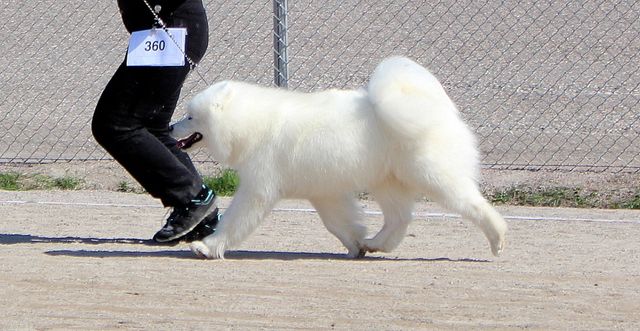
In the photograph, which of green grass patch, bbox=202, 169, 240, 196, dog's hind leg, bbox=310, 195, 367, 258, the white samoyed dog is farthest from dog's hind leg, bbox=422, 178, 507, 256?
green grass patch, bbox=202, 169, 240, 196

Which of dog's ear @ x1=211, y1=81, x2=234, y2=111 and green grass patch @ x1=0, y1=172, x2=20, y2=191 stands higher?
dog's ear @ x1=211, y1=81, x2=234, y2=111

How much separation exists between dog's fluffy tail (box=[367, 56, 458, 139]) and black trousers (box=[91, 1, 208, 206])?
1116mm

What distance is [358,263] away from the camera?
6.56 m

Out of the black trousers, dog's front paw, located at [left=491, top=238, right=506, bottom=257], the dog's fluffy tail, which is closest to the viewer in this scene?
the dog's fluffy tail

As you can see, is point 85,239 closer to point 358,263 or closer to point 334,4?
point 358,263

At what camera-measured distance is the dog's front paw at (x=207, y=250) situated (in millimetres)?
6598

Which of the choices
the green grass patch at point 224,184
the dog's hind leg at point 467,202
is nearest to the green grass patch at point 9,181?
the green grass patch at point 224,184

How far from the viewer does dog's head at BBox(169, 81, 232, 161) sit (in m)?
6.52

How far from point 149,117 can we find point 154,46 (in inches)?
17.9

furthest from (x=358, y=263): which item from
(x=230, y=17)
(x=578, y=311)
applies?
(x=230, y=17)

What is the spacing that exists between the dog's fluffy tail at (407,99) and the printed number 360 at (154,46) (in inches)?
44.8

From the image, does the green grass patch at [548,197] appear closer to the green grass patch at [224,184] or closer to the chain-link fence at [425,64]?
the chain-link fence at [425,64]

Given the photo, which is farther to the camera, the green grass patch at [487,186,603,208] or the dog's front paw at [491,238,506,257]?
the green grass patch at [487,186,603,208]

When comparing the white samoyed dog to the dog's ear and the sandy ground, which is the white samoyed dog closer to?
the dog's ear
